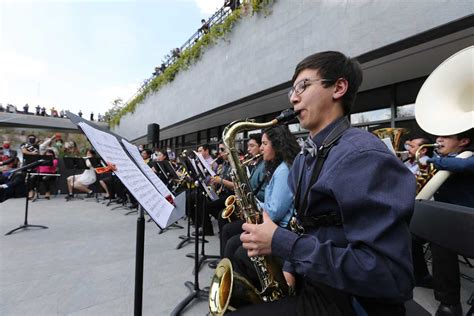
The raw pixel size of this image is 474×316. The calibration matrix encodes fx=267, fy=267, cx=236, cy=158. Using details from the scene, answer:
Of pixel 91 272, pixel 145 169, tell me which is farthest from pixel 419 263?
pixel 91 272

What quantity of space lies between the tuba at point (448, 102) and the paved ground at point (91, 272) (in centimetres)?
169

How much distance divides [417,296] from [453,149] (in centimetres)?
157

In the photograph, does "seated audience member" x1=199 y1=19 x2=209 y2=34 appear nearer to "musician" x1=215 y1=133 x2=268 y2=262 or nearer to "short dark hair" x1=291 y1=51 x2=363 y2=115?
"musician" x1=215 y1=133 x2=268 y2=262

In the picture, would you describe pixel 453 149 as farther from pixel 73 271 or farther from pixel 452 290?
pixel 73 271

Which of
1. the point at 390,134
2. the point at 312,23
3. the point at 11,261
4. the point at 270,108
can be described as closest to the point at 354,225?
the point at 390,134

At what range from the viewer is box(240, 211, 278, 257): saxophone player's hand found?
116 cm

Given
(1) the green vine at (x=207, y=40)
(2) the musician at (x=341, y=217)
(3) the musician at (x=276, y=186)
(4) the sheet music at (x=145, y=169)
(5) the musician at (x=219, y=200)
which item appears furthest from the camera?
(1) the green vine at (x=207, y=40)

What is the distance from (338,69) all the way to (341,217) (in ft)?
2.27

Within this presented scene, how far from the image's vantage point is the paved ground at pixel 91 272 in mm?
2607

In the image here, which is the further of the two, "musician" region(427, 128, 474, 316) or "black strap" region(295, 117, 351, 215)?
"musician" region(427, 128, 474, 316)

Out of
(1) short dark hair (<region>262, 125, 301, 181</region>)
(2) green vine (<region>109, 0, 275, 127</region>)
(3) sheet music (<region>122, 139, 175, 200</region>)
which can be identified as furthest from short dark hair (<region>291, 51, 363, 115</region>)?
(2) green vine (<region>109, 0, 275, 127</region>)

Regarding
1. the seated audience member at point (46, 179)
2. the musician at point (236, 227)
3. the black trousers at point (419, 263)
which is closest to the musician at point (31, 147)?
the seated audience member at point (46, 179)

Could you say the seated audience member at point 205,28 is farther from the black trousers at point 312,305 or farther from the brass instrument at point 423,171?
the black trousers at point 312,305

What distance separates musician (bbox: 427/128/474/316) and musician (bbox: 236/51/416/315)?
1.64 metres
